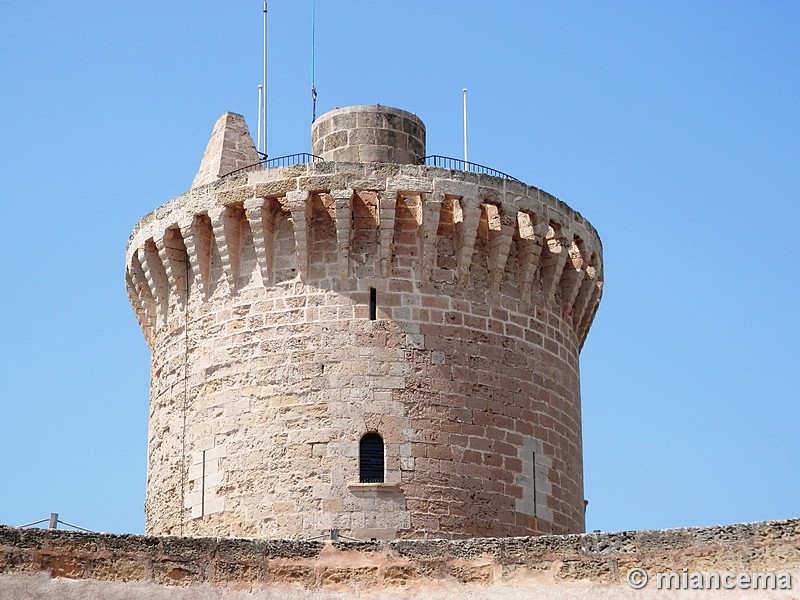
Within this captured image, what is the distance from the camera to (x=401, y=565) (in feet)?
53.2

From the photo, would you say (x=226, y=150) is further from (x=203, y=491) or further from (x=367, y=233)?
(x=203, y=491)

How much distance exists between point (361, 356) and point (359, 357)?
28mm

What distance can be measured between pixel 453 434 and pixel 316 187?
3.07 metres

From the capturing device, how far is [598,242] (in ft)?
72.6

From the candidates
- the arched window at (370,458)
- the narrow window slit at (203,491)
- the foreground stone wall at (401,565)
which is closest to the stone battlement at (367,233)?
the arched window at (370,458)

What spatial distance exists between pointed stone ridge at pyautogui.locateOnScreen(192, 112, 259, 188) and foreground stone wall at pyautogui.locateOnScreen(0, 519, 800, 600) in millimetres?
7178

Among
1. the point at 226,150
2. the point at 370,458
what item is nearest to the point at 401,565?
the point at 370,458

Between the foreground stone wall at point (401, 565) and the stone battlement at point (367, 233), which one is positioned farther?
the stone battlement at point (367, 233)

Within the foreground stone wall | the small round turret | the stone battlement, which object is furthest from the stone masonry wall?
the foreground stone wall

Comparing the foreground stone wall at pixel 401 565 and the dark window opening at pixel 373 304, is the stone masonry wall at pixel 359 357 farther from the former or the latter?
the foreground stone wall at pixel 401 565

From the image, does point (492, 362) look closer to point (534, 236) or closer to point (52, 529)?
point (534, 236)

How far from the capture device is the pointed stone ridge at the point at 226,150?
73.4ft

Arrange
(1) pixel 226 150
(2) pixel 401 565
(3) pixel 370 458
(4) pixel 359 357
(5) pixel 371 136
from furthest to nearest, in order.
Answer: (1) pixel 226 150 → (5) pixel 371 136 → (4) pixel 359 357 → (3) pixel 370 458 → (2) pixel 401 565

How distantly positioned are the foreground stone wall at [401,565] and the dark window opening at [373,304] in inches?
159
